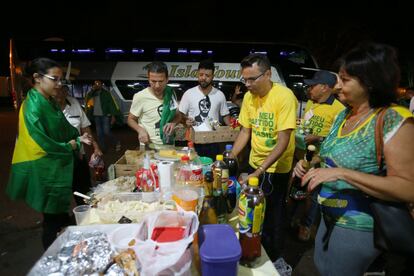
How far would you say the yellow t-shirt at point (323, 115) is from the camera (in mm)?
3641

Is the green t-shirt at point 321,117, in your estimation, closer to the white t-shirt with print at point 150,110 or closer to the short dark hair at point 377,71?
the white t-shirt with print at point 150,110

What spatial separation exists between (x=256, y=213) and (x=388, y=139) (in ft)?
2.58

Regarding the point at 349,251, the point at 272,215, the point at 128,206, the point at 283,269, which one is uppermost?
the point at 128,206

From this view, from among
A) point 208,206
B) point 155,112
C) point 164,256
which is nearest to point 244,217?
point 208,206

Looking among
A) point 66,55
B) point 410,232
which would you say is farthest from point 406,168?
point 66,55

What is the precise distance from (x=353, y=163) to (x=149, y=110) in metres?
2.58

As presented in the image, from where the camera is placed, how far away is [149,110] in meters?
3.44

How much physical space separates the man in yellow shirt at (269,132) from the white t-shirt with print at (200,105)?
119 cm

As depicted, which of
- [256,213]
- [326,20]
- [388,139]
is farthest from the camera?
[326,20]

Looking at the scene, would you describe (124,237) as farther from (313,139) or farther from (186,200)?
(313,139)

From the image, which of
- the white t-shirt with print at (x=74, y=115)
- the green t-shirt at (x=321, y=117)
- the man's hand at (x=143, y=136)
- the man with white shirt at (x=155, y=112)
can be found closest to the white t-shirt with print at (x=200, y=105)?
the man with white shirt at (x=155, y=112)

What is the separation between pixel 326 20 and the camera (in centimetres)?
1811

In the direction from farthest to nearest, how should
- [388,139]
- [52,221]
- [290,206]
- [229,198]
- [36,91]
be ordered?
1. [290,206]
2. [52,221]
3. [36,91]
4. [229,198]
5. [388,139]

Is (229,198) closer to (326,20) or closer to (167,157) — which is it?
Answer: (167,157)
